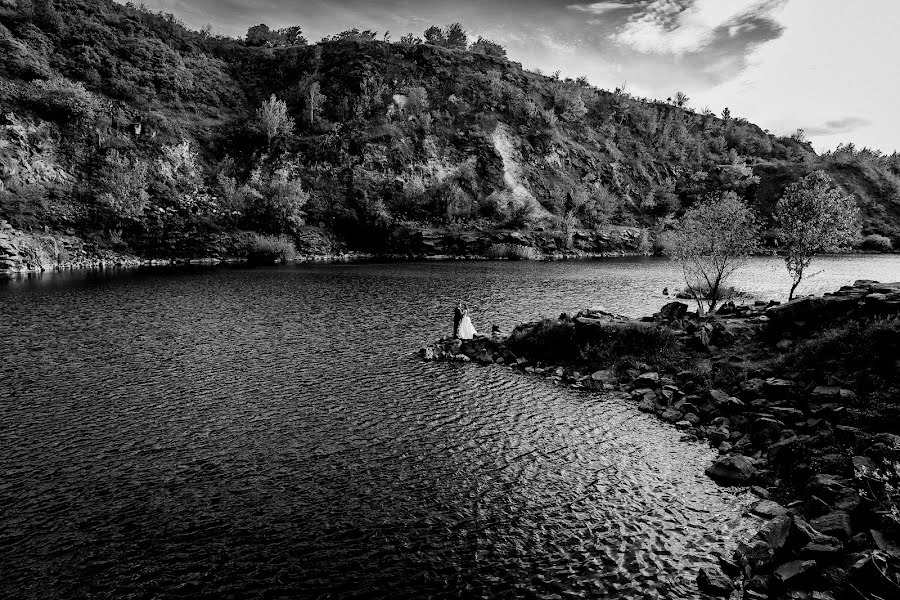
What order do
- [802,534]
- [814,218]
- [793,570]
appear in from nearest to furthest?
[793,570]
[802,534]
[814,218]

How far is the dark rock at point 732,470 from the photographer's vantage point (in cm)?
1566

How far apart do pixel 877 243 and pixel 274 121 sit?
546 ft

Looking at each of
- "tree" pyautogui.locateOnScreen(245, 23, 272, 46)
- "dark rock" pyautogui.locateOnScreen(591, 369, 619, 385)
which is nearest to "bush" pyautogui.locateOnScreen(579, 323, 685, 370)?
"dark rock" pyautogui.locateOnScreen(591, 369, 619, 385)

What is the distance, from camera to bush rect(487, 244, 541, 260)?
115 meters

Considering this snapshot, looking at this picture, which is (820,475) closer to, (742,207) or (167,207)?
(742,207)

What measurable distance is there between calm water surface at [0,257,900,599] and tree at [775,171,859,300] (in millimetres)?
30966

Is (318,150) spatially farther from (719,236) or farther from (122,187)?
(719,236)

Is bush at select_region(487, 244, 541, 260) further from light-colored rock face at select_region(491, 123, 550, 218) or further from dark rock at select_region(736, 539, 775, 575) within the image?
dark rock at select_region(736, 539, 775, 575)

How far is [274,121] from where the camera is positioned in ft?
406

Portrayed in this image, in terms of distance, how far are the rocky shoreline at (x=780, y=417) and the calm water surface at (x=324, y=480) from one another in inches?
52.0

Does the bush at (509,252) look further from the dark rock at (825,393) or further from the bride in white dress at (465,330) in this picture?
the dark rock at (825,393)

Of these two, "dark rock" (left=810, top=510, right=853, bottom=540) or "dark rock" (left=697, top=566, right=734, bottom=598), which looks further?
"dark rock" (left=810, top=510, right=853, bottom=540)

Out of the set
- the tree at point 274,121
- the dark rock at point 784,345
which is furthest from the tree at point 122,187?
the dark rock at point 784,345

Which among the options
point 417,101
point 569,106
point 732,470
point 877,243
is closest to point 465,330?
point 732,470
